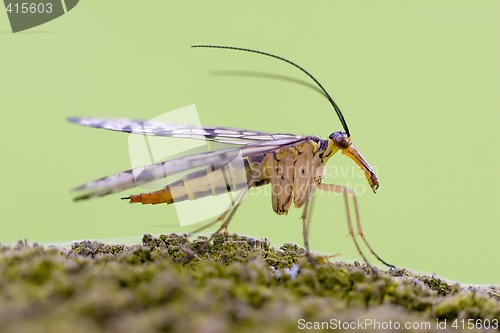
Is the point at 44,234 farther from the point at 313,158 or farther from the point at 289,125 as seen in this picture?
the point at 313,158

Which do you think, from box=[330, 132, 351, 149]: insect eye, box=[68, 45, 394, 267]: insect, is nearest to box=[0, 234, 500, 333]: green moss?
box=[68, 45, 394, 267]: insect

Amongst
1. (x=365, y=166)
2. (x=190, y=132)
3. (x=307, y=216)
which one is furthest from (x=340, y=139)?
(x=190, y=132)

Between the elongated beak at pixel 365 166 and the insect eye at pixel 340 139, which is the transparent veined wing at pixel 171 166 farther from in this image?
the elongated beak at pixel 365 166

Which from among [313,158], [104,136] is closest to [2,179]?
[104,136]

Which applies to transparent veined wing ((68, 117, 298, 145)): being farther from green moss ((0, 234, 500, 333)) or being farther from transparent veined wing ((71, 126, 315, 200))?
green moss ((0, 234, 500, 333))

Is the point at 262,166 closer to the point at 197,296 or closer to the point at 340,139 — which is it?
the point at 340,139

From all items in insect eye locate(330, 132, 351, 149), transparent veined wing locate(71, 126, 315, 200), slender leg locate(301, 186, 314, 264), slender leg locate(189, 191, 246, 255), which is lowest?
slender leg locate(301, 186, 314, 264)
